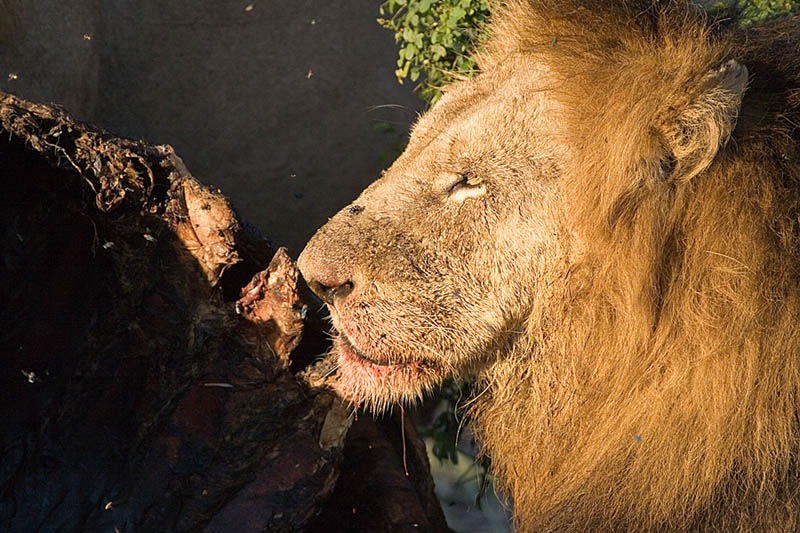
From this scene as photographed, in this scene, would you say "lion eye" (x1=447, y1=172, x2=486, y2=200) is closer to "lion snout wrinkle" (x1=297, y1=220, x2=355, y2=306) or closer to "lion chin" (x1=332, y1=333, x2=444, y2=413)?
"lion snout wrinkle" (x1=297, y1=220, x2=355, y2=306)

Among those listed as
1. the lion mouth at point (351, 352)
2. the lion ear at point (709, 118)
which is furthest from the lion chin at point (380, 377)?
the lion ear at point (709, 118)

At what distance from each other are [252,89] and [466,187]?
6.79ft

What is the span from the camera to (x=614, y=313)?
2316 millimetres

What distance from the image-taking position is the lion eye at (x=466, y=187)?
7.68 ft

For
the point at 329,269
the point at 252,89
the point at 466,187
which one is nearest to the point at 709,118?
the point at 466,187

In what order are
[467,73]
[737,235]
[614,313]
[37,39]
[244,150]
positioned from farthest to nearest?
[244,150] < [37,39] < [467,73] < [614,313] < [737,235]

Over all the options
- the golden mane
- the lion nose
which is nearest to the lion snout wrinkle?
the lion nose

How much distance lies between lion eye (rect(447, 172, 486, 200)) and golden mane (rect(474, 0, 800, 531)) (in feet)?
Answer: 0.70

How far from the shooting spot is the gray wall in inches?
149

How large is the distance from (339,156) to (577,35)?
7.20ft

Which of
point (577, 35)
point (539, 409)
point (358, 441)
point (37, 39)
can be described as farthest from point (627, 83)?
point (37, 39)

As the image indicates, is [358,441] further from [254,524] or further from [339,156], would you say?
[339,156]

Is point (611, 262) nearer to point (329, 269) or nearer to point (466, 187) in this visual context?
point (466, 187)

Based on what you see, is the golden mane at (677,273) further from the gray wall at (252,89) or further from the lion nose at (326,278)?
the gray wall at (252,89)
